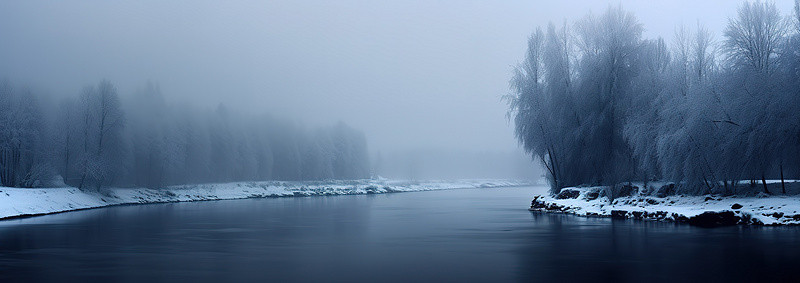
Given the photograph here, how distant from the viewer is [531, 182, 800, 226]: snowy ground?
27594 millimetres

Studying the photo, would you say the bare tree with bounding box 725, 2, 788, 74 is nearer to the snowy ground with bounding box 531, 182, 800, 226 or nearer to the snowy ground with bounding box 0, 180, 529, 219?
the snowy ground with bounding box 531, 182, 800, 226

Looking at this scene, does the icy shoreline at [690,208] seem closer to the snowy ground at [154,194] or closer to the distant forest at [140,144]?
the snowy ground at [154,194]

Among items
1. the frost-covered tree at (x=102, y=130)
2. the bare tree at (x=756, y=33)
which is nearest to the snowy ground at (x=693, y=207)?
the bare tree at (x=756, y=33)

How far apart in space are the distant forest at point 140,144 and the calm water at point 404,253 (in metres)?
24.4

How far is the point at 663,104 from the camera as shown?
36.2 m

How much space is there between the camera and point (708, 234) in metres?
24.9

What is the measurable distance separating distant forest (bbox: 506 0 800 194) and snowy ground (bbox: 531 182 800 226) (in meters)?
1.05

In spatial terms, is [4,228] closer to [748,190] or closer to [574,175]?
[574,175]

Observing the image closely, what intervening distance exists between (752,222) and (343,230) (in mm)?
20275

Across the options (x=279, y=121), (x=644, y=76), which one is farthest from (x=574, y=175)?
(x=279, y=121)

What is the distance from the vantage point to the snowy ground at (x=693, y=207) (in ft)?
90.5

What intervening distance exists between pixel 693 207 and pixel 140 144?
62994 millimetres

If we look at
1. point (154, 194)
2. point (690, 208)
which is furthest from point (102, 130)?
point (690, 208)

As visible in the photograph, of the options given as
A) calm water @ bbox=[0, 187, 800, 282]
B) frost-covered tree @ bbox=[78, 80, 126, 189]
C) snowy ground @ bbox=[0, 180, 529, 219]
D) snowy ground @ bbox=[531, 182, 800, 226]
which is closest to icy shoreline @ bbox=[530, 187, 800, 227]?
snowy ground @ bbox=[531, 182, 800, 226]
